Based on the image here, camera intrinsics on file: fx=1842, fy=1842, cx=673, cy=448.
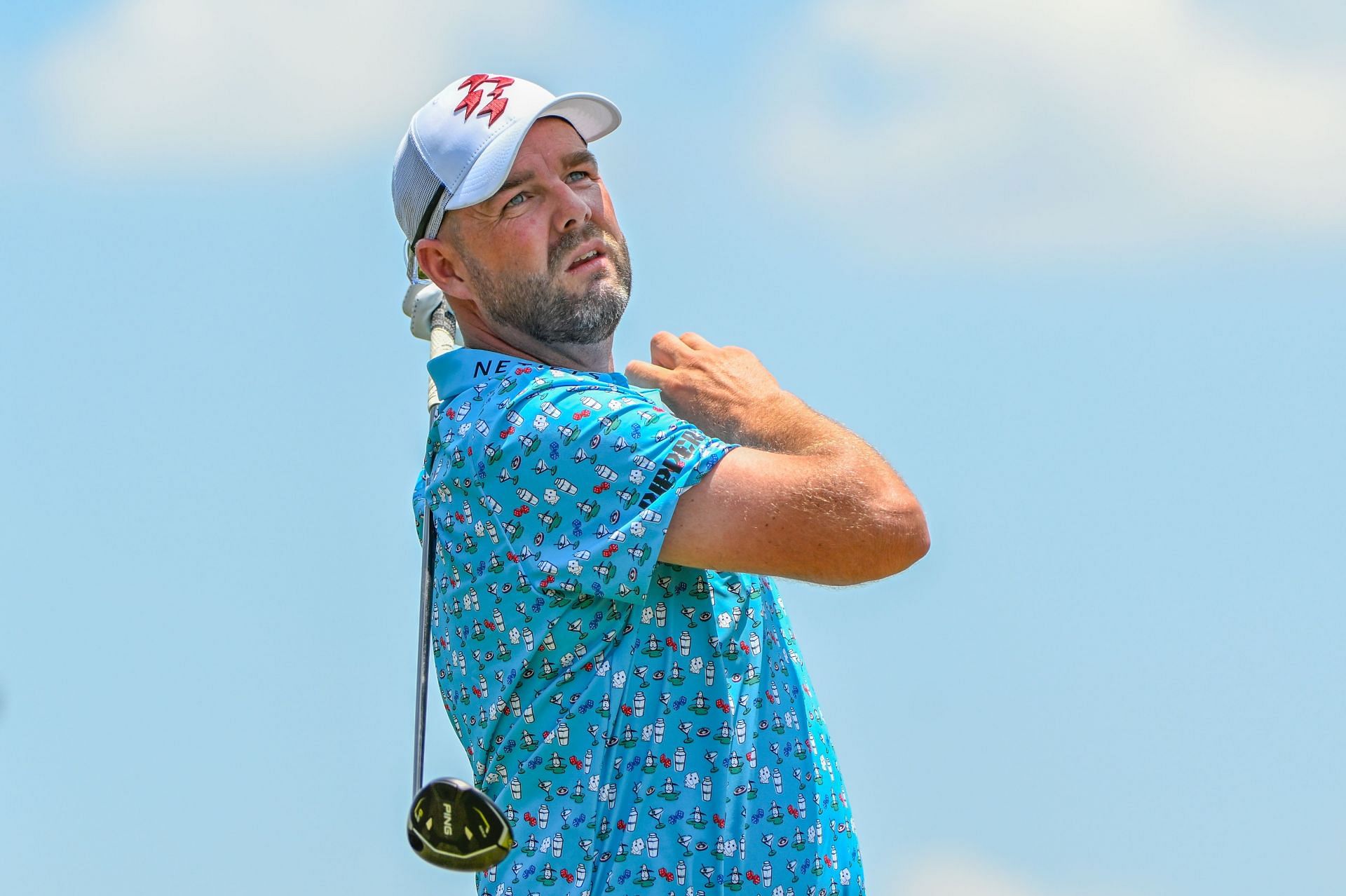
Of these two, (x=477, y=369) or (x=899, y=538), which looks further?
(x=477, y=369)

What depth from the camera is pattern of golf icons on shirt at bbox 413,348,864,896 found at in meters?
4.48

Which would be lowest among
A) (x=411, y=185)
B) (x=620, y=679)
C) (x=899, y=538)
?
(x=620, y=679)

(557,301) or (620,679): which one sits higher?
(557,301)

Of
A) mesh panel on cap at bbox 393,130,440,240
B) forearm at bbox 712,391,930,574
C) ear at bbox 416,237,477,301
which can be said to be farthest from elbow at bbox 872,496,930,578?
mesh panel on cap at bbox 393,130,440,240

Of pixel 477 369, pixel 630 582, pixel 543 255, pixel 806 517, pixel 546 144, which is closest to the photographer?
pixel 806 517

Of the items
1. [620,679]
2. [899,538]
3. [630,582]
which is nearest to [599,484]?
[630,582]

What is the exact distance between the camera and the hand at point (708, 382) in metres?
4.89

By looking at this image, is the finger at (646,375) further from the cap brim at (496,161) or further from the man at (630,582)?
the cap brim at (496,161)

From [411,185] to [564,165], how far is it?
1.50 feet

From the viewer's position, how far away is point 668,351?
5.19 meters

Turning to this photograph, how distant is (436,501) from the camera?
4.91 m

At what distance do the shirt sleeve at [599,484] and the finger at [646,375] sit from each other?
47cm

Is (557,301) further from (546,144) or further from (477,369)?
(546,144)

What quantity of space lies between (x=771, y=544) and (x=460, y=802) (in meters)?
0.96
